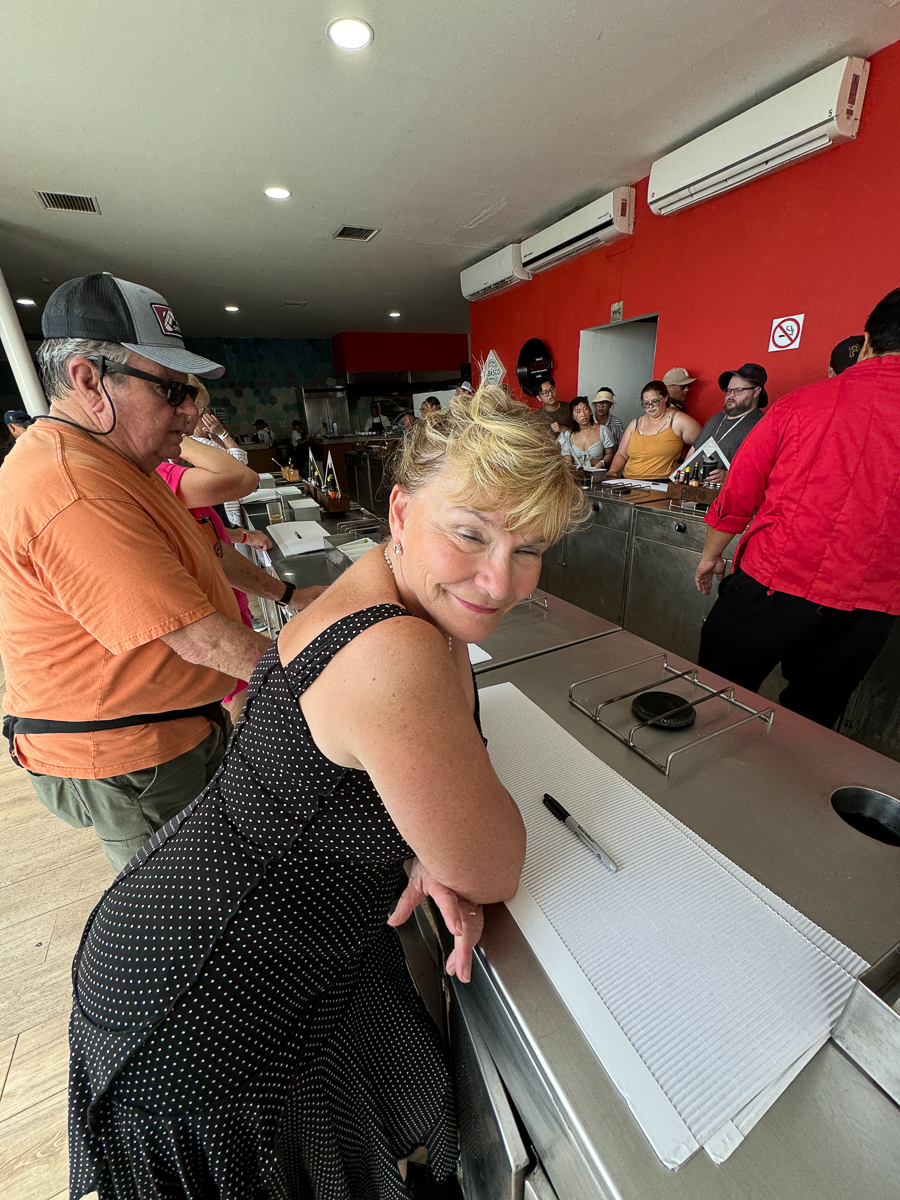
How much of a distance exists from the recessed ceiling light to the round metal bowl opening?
11.4ft

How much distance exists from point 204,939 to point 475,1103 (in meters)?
0.54

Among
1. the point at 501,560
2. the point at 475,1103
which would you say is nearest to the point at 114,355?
the point at 501,560

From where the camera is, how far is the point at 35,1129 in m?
1.27

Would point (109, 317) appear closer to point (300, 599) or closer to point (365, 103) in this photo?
point (300, 599)

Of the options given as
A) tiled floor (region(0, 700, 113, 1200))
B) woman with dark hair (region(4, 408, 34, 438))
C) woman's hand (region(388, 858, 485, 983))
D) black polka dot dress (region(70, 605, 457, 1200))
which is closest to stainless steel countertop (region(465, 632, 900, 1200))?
woman's hand (region(388, 858, 485, 983))

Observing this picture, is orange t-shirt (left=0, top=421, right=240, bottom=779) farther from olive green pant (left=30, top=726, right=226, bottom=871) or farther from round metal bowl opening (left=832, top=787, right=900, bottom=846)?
round metal bowl opening (left=832, top=787, right=900, bottom=846)

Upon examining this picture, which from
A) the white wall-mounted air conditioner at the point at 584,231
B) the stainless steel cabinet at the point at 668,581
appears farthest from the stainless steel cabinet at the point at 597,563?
the white wall-mounted air conditioner at the point at 584,231

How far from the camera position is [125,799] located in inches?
46.5

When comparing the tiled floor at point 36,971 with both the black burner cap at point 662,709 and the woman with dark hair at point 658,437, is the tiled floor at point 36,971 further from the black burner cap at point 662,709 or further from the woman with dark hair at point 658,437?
the woman with dark hair at point 658,437

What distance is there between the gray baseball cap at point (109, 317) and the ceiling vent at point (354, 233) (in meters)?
4.64

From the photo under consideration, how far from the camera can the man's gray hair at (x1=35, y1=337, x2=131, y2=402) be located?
1.07m

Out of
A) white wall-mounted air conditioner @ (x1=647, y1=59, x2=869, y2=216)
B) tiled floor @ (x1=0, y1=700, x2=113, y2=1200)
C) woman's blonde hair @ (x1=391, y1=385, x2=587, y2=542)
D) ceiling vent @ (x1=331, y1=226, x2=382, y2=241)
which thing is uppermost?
ceiling vent @ (x1=331, y1=226, x2=382, y2=241)

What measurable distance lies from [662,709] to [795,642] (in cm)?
93

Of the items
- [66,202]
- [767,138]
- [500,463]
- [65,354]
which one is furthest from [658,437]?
[66,202]
